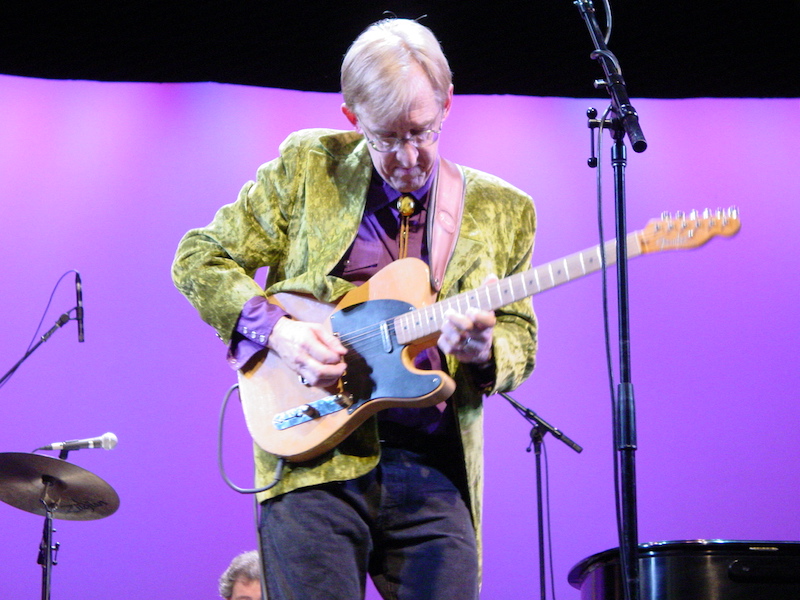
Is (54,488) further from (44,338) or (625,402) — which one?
(625,402)

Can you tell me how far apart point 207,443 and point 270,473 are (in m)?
2.75

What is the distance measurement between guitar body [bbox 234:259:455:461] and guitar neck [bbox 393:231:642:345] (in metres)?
0.04

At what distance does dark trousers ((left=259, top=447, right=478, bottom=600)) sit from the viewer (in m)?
1.97

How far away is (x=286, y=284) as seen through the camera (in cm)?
233

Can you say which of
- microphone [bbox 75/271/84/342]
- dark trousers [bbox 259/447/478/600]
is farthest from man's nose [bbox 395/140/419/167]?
microphone [bbox 75/271/84/342]

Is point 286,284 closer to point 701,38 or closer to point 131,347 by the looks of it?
point 131,347

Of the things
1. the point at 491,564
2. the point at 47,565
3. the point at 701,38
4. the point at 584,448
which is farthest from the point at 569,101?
the point at 47,565

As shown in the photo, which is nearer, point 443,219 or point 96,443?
point 443,219

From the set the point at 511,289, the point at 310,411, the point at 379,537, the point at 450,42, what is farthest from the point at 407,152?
the point at 450,42

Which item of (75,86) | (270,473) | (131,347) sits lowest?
(270,473)

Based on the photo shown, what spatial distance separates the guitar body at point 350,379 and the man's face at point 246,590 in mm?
1987

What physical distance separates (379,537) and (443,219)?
32.3 inches

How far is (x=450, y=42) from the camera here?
199 inches

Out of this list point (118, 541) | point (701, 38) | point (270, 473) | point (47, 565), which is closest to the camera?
point (270, 473)
